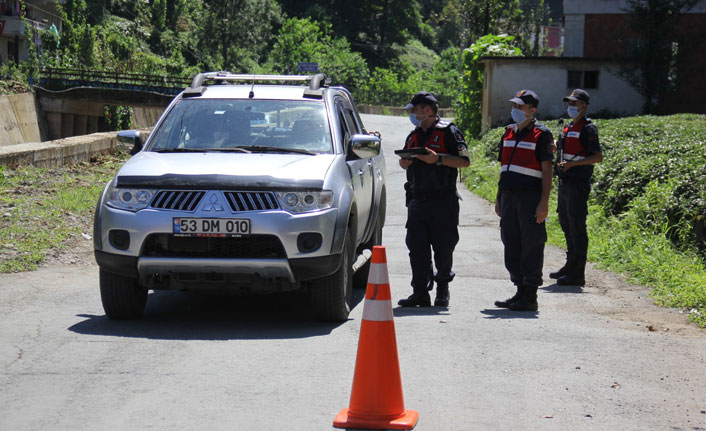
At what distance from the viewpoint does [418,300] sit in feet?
27.4

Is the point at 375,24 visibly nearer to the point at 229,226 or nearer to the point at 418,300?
the point at 418,300

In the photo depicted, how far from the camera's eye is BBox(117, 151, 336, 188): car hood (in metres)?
6.87

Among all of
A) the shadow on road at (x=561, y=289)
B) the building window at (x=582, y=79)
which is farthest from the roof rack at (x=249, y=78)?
the building window at (x=582, y=79)

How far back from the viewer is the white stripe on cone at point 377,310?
5079 mm

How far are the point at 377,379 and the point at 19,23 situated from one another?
2212 inches

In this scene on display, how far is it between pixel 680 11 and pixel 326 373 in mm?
35221

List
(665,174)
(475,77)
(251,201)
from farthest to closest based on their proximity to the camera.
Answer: (475,77)
(665,174)
(251,201)

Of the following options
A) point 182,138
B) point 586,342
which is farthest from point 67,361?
point 586,342

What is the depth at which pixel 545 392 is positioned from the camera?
5387 millimetres

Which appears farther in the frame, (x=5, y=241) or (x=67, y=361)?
(x=5, y=241)

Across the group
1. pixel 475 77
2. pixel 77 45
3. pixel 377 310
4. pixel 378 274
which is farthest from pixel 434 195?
pixel 77 45

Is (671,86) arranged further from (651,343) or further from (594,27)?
(651,343)

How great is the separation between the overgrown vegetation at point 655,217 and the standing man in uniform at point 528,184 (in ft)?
4.65

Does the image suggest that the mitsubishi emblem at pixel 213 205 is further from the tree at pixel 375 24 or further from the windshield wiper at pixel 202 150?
the tree at pixel 375 24
